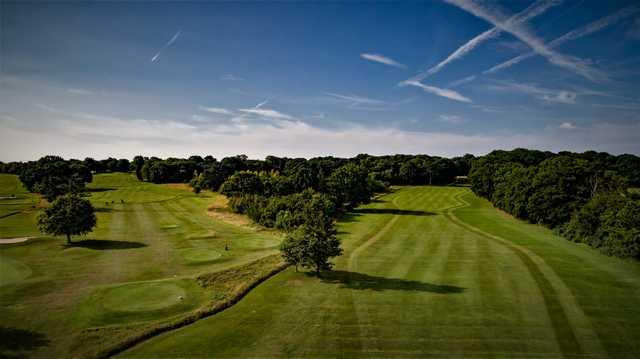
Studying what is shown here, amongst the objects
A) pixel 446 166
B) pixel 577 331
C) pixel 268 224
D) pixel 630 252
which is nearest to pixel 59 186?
pixel 268 224

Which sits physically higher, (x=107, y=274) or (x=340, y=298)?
(x=340, y=298)

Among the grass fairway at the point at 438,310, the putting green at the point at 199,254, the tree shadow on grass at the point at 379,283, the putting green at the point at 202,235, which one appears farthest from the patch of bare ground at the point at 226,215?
the tree shadow on grass at the point at 379,283

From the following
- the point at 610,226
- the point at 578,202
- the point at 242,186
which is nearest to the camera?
the point at 610,226

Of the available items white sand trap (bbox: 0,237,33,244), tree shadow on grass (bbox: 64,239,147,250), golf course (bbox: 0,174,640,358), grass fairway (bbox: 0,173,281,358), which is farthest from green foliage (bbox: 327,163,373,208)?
white sand trap (bbox: 0,237,33,244)

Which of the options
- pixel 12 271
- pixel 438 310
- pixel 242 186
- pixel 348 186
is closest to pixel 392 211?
pixel 348 186

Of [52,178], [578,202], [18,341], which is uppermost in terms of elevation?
[52,178]

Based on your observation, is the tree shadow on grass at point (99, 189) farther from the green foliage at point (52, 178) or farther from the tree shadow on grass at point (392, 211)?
the tree shadow on grass at point (392, 211)

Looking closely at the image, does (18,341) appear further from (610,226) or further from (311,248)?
(610,226)
